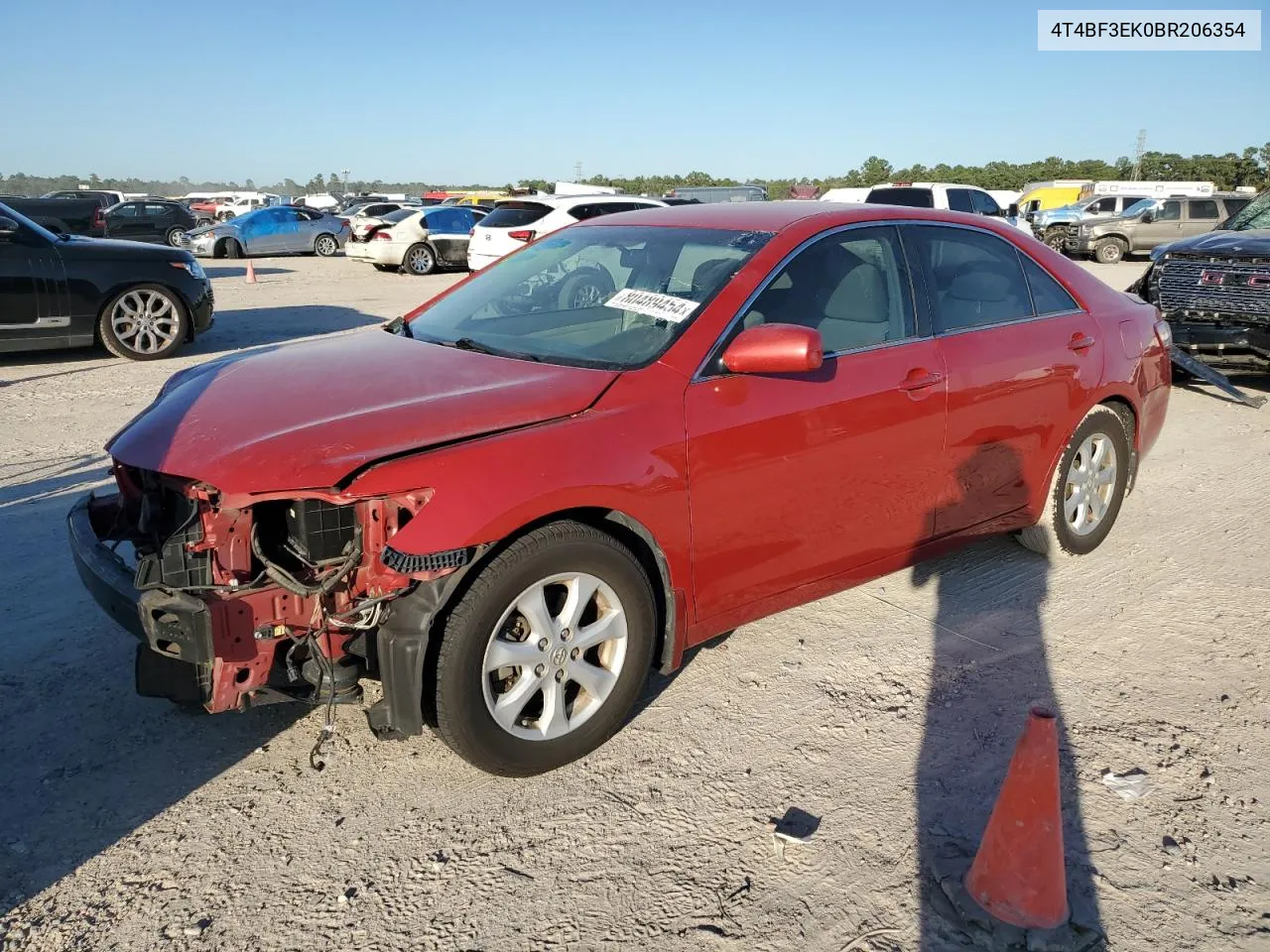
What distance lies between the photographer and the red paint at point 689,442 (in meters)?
2.88

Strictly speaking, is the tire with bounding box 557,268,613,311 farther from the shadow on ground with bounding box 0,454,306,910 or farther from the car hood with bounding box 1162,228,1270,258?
the car hood with bounding box 1162,228,1270,258

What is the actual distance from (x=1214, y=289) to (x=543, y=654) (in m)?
8.42

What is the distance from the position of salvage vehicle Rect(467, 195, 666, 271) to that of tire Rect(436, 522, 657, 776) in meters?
13.7

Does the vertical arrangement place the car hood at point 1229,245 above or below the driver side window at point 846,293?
above

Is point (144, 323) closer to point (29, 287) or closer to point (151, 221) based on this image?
point (29, 287)

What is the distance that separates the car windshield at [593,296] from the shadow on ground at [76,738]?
162 cm

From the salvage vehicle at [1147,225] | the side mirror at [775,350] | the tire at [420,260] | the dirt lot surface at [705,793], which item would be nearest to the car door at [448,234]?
the tire at [420,260]

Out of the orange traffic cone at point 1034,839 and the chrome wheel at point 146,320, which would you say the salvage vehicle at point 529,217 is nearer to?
the chrome wheel at point 146,320

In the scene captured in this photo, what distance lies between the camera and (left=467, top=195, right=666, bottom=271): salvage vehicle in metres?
16.6

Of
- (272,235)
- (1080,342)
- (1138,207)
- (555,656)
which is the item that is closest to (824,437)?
(555,656)

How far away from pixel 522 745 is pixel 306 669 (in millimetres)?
692

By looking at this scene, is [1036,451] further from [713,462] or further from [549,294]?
[549,294]

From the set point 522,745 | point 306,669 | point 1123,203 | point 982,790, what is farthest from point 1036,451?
point 1123,203

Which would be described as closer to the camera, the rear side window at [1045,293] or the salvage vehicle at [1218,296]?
the rear side window at [1045,293]
